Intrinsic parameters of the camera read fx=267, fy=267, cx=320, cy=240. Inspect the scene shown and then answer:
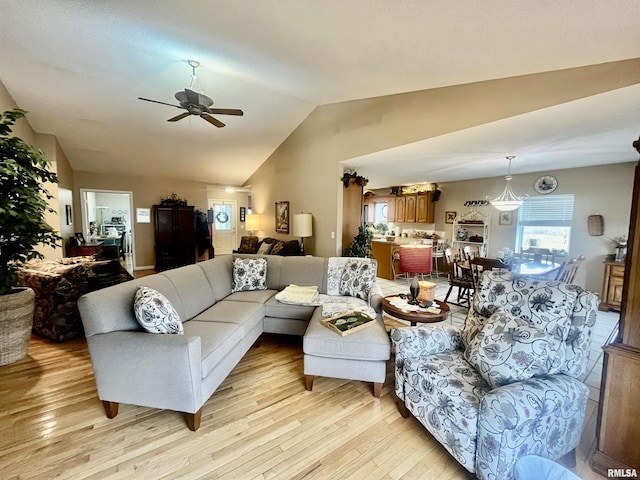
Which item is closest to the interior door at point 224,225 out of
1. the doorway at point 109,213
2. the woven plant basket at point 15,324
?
the doorway at point 109,213

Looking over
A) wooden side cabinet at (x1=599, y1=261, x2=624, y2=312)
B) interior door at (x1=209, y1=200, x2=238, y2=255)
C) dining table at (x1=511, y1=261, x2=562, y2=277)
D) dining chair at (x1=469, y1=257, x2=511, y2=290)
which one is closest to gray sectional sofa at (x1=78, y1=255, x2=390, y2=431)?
dining chair at (x1=469, y1=257, x2=511, y2=290)

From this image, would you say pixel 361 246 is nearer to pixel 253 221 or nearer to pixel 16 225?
pixel 253 221

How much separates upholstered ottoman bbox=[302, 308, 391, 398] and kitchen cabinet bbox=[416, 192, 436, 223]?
541 centimetres

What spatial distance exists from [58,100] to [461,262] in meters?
6.71

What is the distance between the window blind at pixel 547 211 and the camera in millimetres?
4785

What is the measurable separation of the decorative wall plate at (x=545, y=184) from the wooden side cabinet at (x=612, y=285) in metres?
1.57

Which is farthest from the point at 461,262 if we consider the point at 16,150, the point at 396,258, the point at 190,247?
the point at 190,247

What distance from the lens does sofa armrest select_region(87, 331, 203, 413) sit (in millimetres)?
1703

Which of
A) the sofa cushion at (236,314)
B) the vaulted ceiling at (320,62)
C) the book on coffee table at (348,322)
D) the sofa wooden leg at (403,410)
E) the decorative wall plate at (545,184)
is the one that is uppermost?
the vaulted ceiling at (320,62)

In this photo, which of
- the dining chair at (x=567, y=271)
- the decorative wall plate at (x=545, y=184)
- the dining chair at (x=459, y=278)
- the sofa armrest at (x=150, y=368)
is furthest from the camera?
the decorative wall plate at (x=545, y=184)

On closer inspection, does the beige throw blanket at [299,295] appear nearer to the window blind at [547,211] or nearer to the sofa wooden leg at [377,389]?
the sofa wooden leg at [377,389]

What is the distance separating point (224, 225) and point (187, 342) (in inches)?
297

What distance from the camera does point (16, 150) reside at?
2.32 metres

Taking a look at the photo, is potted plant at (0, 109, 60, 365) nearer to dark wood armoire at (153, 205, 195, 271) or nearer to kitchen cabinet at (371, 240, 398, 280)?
dark wood armoire at (153, 205, 195, 271)
